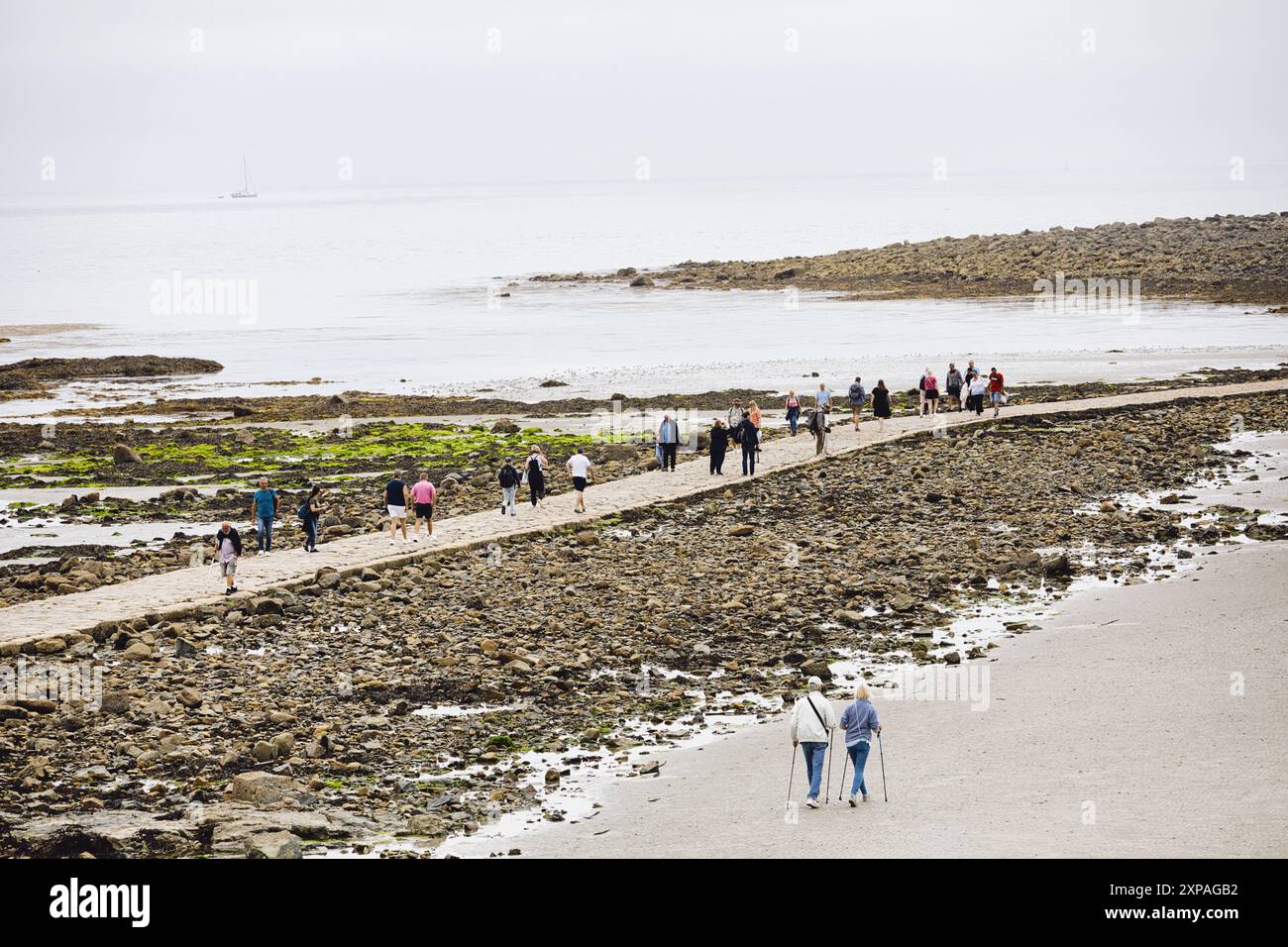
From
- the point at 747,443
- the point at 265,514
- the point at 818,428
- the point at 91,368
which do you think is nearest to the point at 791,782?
the point at 265,514

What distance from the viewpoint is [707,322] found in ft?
245

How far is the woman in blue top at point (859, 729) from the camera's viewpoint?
14320mm

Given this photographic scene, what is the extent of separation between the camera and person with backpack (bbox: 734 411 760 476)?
3036 cm

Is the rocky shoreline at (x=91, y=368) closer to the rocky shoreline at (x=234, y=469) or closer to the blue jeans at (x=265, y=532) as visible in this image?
the rocky shoreline at (x=234, y=469)

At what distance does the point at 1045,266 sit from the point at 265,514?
70.7m

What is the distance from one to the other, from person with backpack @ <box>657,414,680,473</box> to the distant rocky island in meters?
Result: 48.8

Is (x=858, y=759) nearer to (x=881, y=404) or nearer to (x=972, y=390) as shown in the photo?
(x=881, y=404)

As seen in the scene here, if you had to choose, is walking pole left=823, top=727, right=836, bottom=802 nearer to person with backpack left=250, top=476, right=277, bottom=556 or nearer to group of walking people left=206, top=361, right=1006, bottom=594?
group of walking people left=206, top=361, right=1006, bottom=594

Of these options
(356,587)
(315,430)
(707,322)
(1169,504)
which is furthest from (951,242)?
(356,587)

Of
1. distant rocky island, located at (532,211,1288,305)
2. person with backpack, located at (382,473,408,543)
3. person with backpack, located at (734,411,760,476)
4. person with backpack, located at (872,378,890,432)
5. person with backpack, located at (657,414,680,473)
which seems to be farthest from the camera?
distant rocky island, located at (532,211,1288,305)

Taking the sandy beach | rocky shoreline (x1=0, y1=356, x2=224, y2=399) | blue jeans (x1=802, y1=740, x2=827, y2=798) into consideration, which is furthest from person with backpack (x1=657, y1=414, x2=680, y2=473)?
rocky shoreline (x1=0, y1=356, x2=224, y2=399)

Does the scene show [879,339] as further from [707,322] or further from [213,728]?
[213,728]

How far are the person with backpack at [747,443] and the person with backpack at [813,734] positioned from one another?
15.9 metres
